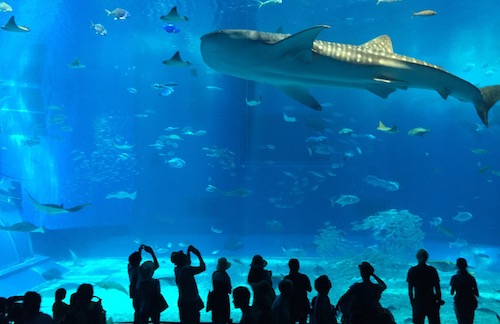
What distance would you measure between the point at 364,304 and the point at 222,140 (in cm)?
1860

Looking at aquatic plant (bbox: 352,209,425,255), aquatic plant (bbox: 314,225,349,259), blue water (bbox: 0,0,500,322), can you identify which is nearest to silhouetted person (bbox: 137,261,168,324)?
blue water (bbox: 0,0,500,322)

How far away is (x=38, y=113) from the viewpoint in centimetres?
1966

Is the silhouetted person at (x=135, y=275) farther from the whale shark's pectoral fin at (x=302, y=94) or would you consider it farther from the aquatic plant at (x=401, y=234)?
the aquatic plant at (x=401, y=234)

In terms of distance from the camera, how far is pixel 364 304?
2746 millimetres

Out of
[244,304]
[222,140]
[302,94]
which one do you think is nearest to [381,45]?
[302,94]

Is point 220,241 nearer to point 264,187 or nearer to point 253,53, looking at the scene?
point 264,187

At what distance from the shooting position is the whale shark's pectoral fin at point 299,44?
365cm

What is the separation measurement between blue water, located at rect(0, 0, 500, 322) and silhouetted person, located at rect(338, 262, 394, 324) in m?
10.5

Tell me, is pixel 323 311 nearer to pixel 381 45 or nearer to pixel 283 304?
pixel 283 304

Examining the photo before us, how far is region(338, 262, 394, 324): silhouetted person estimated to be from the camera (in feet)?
8.66

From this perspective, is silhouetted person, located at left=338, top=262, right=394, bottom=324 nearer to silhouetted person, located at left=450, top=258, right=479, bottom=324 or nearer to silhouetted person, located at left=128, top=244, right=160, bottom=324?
silhouetted person, located at left=450, top=258, right=479, bottom=324

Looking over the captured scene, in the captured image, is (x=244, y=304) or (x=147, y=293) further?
(x=147, y=293)

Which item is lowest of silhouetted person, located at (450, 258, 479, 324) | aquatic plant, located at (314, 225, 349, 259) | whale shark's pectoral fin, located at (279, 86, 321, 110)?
silhouetted person, located at (450, 258, 479, 324)

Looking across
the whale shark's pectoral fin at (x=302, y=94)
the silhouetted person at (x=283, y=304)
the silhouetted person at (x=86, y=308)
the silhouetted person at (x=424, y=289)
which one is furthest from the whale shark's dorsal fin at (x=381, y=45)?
the silhouetted person at (x=86, y=308)
